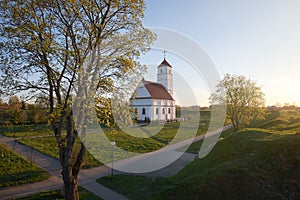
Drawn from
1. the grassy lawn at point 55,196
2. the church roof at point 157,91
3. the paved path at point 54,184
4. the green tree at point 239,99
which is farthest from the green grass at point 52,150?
the church roof at point 157,91

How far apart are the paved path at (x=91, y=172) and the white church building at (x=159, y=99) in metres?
18.3

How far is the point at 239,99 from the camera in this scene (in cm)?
1762

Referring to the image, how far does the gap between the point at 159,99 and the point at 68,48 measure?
30650mm

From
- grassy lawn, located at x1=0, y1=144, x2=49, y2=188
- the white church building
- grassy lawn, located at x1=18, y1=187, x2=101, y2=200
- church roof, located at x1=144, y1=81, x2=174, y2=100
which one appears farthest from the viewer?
church roof, located at x1=144, y1=81, x2=174, y2=100

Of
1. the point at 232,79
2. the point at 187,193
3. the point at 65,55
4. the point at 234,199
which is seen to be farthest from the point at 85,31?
the point at 232,79

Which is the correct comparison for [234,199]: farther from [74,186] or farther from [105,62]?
[105,62]

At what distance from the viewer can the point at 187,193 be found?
611 centimetres

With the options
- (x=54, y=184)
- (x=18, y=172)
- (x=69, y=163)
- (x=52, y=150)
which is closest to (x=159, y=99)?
(x=52, y=150)

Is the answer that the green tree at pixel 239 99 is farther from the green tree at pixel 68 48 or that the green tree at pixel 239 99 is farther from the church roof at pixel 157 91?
the church roof at pixel 157 91

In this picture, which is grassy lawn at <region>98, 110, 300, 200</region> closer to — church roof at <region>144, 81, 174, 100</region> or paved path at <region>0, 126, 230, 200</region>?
paved path at <region>0, 126, 230, 200</region>

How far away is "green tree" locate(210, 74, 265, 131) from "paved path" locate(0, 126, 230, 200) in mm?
6504

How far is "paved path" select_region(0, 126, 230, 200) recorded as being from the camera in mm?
7977

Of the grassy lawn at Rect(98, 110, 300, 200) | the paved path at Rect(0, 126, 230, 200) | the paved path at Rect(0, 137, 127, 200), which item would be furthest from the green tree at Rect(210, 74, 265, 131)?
the paved path at Rect(0, 137, 127, 200)

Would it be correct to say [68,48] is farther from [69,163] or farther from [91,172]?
[91,172]
